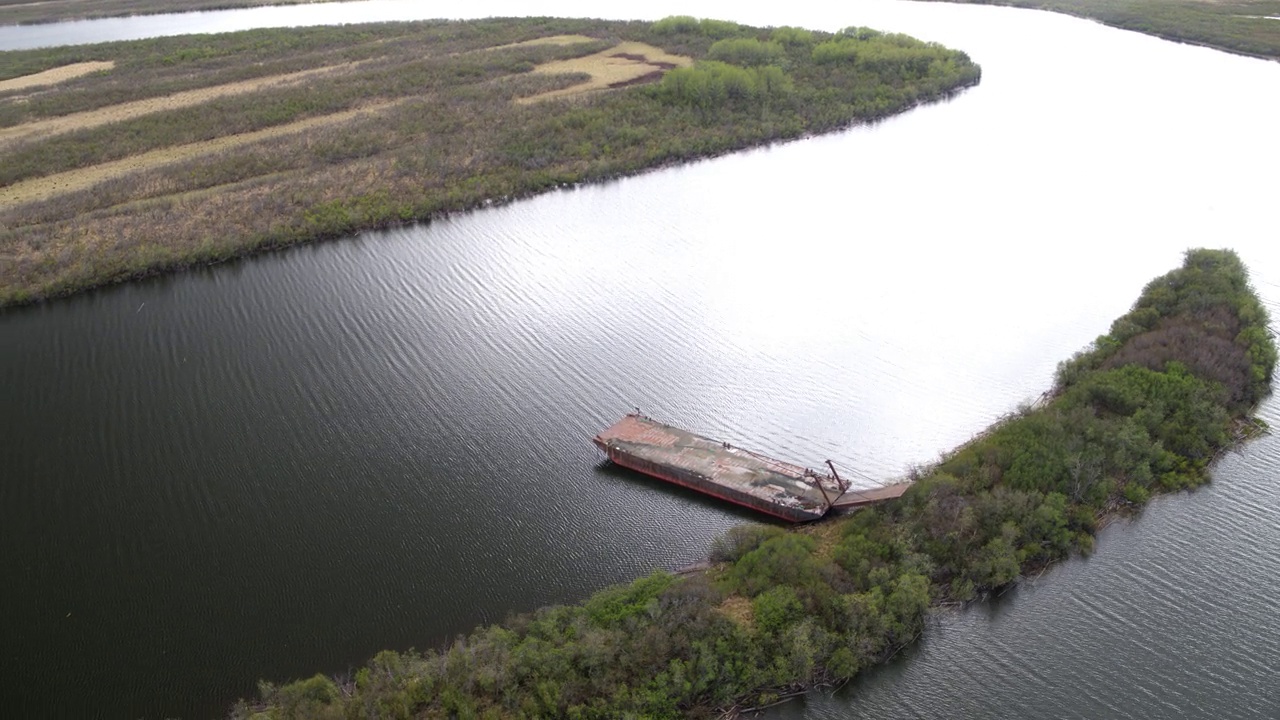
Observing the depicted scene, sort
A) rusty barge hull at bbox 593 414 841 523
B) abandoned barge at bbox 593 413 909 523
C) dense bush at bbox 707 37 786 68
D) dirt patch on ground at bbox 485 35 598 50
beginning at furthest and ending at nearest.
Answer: dirt patch on ground at bbox 485 35 598 50, dense bush at bbox 707 37 786 68, rusty barge hull at bbox 593 414 841 523, abandoned barge at bbox 593 413 909 523

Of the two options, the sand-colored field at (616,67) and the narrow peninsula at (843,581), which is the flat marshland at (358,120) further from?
the narrow peninsula at (843,581)

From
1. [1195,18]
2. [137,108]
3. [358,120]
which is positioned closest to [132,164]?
[358,120]

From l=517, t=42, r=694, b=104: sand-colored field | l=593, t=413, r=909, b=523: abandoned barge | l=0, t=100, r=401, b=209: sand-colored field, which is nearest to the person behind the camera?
l=593, t=413, r=909, b=523: abandoned barge

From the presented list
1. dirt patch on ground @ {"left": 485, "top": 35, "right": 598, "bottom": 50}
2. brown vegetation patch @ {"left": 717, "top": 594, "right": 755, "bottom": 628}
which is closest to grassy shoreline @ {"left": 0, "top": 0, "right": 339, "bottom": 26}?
dirt patch on ground @ {"left": 485, "top": 35, "right": 598, "bottom": 50}

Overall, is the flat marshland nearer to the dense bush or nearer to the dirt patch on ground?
the dense bush

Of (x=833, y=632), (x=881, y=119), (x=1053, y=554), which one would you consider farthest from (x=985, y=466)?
(x=881, y=119)

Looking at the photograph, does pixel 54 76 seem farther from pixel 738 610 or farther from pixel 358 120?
pixel 738 610

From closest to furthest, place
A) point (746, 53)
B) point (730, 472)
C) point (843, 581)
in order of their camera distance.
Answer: point (843, 581) < point (730, 472) < point (746, 53)

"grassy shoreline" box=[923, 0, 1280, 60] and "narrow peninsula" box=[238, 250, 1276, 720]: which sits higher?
"grassy shoreline" box=[923, 0, 1280, 60]
